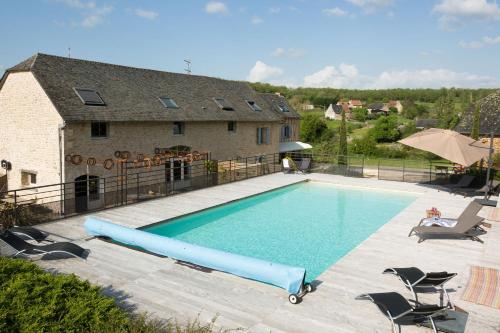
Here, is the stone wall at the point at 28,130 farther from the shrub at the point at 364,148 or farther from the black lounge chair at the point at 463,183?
the shrub at the point at 364,148

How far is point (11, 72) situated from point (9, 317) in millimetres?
16543

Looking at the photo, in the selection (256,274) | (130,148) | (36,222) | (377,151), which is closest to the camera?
(256,274)

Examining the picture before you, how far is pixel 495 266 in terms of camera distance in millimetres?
9297

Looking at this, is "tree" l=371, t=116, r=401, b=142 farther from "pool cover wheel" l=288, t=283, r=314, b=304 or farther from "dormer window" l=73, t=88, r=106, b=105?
"pool cover wheel" l=288, t=283, r=314, b=304

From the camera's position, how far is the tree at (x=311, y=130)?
165 ft

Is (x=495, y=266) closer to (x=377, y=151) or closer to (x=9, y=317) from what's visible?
(x=9, y=317)

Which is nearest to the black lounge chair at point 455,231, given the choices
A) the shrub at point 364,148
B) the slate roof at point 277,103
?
the slate roof at point 277,103

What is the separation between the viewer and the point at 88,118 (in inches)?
670

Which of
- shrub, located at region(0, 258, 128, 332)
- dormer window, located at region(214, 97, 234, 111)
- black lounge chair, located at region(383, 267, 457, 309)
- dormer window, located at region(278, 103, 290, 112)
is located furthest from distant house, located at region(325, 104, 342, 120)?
shrub, located at region(0, 258, 128, 332)

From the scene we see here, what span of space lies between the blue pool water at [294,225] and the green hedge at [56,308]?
18.5ft

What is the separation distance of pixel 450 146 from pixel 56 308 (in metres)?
16.2

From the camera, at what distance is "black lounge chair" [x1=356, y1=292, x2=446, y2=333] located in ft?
19.5

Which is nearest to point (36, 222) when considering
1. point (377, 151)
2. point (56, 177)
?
point (56, 177)

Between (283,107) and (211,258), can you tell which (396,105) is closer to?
(283,107)
